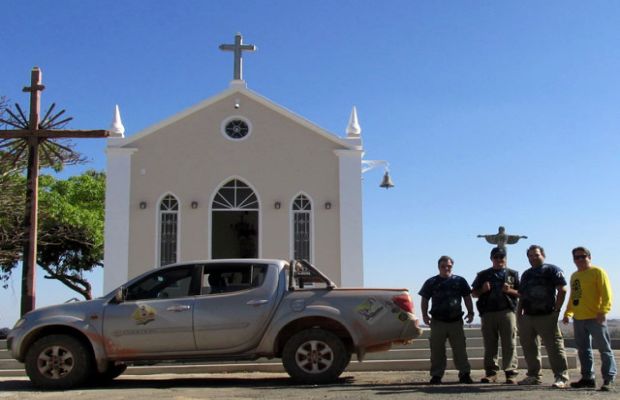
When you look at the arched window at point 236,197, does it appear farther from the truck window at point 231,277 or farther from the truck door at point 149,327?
the truck door at point 149,327

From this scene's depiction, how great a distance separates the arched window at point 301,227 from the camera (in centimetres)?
1647

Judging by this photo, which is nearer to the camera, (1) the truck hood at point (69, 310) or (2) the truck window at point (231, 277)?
(1) the truck hood at point (69, 310)

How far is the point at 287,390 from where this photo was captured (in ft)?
28.0

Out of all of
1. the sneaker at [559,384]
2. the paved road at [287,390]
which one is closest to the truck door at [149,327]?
the paved road at [287,390]

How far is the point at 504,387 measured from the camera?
8648 mm

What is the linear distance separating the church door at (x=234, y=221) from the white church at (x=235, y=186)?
1.3 inches

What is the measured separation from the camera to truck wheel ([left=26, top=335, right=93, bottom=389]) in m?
9.20

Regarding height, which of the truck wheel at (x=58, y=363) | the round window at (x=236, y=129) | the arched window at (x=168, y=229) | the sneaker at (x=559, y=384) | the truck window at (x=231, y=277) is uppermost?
the round window at (x=236, y=129)

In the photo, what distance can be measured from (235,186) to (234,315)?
25.1 feet

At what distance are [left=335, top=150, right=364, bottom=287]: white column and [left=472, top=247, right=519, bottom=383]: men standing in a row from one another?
685cm

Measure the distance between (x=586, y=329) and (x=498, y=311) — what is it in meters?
1.14

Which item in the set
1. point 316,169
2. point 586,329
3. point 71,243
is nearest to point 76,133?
point 316,169

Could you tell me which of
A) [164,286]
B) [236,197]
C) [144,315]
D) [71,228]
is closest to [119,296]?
[144,315]

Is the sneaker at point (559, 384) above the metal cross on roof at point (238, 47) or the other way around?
the other way around
